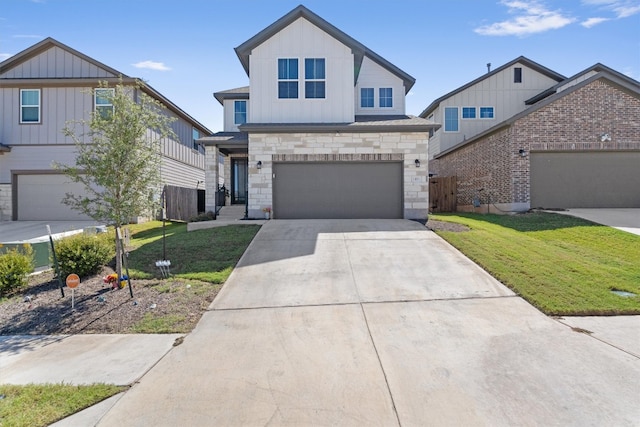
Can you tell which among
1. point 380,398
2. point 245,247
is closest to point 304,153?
point 245,247

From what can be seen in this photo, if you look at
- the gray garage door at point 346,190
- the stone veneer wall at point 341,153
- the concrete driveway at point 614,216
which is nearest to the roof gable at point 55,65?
the stone veneer wall at point 341,153

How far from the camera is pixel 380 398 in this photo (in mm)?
3363

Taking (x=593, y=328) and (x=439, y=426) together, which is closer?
(x=439, y=426)

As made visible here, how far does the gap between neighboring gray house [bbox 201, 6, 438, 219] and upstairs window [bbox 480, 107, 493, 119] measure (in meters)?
11.3

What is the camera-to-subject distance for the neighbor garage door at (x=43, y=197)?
16922 millimetres

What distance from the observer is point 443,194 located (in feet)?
66.0

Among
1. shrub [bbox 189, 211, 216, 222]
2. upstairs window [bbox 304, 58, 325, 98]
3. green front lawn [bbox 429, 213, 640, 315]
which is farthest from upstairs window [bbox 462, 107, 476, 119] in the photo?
shrub [bbox 189, 211, 216, 222]

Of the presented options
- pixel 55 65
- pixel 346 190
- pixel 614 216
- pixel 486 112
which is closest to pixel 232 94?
pixel 55 65

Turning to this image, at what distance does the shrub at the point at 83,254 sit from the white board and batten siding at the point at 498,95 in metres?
20.9

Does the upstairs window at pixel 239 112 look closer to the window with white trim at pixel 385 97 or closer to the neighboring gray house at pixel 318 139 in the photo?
the neighboring gray house at pixel 318 139

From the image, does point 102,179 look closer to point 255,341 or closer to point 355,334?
point 255,341

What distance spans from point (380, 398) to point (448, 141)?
73.4 feet

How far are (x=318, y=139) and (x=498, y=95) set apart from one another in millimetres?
15285

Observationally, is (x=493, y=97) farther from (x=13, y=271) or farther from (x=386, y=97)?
(x=13, y=271)
